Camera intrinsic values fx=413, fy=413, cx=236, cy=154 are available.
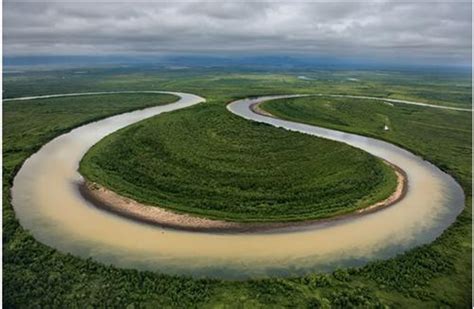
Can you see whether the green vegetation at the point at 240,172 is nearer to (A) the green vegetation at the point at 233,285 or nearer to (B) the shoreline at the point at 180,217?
(B) the shoreline at the point at 180,217

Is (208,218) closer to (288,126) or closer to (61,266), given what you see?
(61,266)

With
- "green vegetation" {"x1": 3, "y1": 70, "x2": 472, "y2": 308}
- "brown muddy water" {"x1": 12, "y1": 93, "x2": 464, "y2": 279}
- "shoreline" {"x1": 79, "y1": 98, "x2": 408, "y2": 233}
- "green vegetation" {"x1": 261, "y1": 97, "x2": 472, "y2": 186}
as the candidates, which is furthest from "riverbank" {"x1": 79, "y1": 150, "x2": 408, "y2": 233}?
"green vegetation" {"x1": 261, "y1": 97, "x2": 472, "y2": 186}

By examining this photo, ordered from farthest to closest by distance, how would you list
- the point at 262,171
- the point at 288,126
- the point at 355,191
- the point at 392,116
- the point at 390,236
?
1. the point at 392,116
2. the point at 288,126
3. the point at 262,171
4. the point at 355,191
5. the point at 390,236

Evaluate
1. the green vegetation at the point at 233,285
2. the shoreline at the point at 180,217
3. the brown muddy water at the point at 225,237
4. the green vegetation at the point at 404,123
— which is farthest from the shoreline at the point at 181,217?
the green vegetation at the point at 404,123

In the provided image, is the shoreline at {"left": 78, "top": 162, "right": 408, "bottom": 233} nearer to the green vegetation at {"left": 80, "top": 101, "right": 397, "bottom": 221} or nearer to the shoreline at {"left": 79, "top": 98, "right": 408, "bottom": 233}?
the shoreline at {"left": 79, "top": 98, "right": 408, "bottom": 233}

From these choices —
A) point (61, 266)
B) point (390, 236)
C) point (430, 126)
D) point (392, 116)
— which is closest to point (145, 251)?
point (61, 266)
